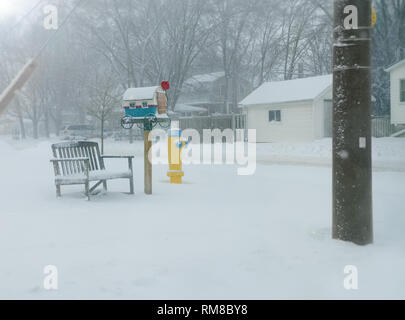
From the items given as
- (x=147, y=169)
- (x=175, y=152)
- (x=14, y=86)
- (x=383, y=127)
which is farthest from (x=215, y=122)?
(x=14, y=86)

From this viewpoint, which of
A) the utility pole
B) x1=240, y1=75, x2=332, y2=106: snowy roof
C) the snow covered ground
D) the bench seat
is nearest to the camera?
the snow covered ground

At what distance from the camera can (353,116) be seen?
16.7 ft

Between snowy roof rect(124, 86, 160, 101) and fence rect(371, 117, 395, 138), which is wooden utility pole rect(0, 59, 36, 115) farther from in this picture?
fence rect(371, 117, 395, 138)

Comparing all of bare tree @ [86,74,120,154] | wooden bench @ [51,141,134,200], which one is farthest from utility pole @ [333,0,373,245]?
bare tree @ [86,74,120,154]

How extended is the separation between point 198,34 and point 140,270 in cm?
3352

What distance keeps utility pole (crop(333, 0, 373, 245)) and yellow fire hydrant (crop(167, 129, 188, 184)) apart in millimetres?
5657

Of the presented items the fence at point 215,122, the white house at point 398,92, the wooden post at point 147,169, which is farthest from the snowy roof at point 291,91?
the wooden post at point 147,169

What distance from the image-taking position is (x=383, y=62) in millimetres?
33031

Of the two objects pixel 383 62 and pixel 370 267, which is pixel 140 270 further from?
pixel 383 62

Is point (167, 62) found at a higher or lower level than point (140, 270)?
higher

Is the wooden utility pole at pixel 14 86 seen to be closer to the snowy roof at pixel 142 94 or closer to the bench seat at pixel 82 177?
the bench seat at pixel 82 177

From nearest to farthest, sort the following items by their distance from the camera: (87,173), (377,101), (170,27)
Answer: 1. (87,173)
2. (377,101)
3. (170,27)

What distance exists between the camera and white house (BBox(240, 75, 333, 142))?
87.4ft

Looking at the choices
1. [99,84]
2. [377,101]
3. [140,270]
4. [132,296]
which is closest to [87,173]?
[140,270]
